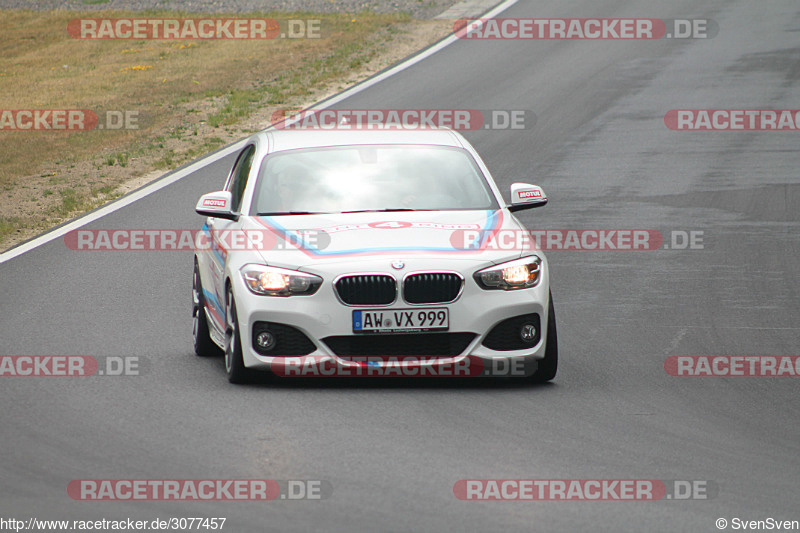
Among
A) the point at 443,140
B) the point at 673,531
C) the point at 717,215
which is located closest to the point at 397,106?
the point at 717,215

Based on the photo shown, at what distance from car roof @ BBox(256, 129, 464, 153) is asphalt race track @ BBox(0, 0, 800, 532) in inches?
68.6

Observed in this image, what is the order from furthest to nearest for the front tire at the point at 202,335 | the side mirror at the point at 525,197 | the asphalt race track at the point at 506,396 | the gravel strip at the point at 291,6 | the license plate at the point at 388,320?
the gravel strip at the point at 291,6 → the front tire at the point at 202,335 → the side mirror at the point at 525,197 → the license plate at the point at 388,320 → the asphalt race track at the point at 506,396

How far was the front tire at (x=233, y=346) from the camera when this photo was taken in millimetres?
8672

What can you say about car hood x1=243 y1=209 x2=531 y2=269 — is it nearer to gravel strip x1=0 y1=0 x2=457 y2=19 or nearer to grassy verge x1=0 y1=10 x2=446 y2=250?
grassy verge x1=0 y1=10 x2=446 y2=250

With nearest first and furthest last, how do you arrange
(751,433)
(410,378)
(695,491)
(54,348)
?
(695,491) < (751,433) < (410,378) < (54,348)

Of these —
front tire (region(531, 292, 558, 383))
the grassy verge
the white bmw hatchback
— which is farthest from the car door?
the grassy verge

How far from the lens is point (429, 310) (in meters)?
8.38

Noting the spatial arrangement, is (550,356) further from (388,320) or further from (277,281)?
(277,281)

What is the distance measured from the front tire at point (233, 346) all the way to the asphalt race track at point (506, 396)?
112 mm

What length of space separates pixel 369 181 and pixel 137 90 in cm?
1715

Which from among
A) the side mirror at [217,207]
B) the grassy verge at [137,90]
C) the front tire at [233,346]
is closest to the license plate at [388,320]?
the front tire at [233,346]

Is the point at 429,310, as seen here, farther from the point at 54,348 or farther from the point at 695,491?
the point at 54,348

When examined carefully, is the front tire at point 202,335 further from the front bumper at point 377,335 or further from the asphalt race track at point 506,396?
the front bumper at point 377,335

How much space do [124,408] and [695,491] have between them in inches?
139
